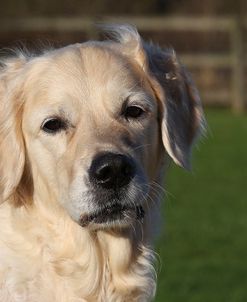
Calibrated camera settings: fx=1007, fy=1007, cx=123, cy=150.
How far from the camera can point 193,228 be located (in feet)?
42.7

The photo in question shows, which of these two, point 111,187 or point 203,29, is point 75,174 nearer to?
point 111,187

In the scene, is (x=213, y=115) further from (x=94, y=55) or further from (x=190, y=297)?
(x=94, y=55)

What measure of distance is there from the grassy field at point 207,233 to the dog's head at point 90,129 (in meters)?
0.68

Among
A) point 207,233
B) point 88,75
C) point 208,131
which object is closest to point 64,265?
point 88,75

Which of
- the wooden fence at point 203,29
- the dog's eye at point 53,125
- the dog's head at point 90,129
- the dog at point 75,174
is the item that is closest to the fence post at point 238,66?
the wooden fence at point 203,29

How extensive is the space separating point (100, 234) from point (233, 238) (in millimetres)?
7057

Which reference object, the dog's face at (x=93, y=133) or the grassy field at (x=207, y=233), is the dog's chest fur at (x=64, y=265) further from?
the grassy field at (x=207, y=233)

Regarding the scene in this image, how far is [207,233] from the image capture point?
1270cm

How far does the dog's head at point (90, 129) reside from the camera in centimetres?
520

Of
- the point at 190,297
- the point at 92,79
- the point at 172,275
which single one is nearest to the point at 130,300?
the point at 92,79

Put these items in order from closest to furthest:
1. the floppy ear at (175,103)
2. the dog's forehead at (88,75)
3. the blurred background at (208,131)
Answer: the dog's forehead at (88,75) → the floppy ear at (175,103) → the blurred background at (208,131)

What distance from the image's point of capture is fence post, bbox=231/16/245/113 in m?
26.9

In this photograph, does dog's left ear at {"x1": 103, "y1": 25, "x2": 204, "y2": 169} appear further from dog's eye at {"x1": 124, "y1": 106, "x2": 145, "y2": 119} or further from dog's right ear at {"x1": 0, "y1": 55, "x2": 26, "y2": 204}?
dog's right ear at {"x1": 0, "y1": 55, "x2": 26, "y2": 204}

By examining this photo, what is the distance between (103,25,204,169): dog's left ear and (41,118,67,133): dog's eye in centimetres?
60
